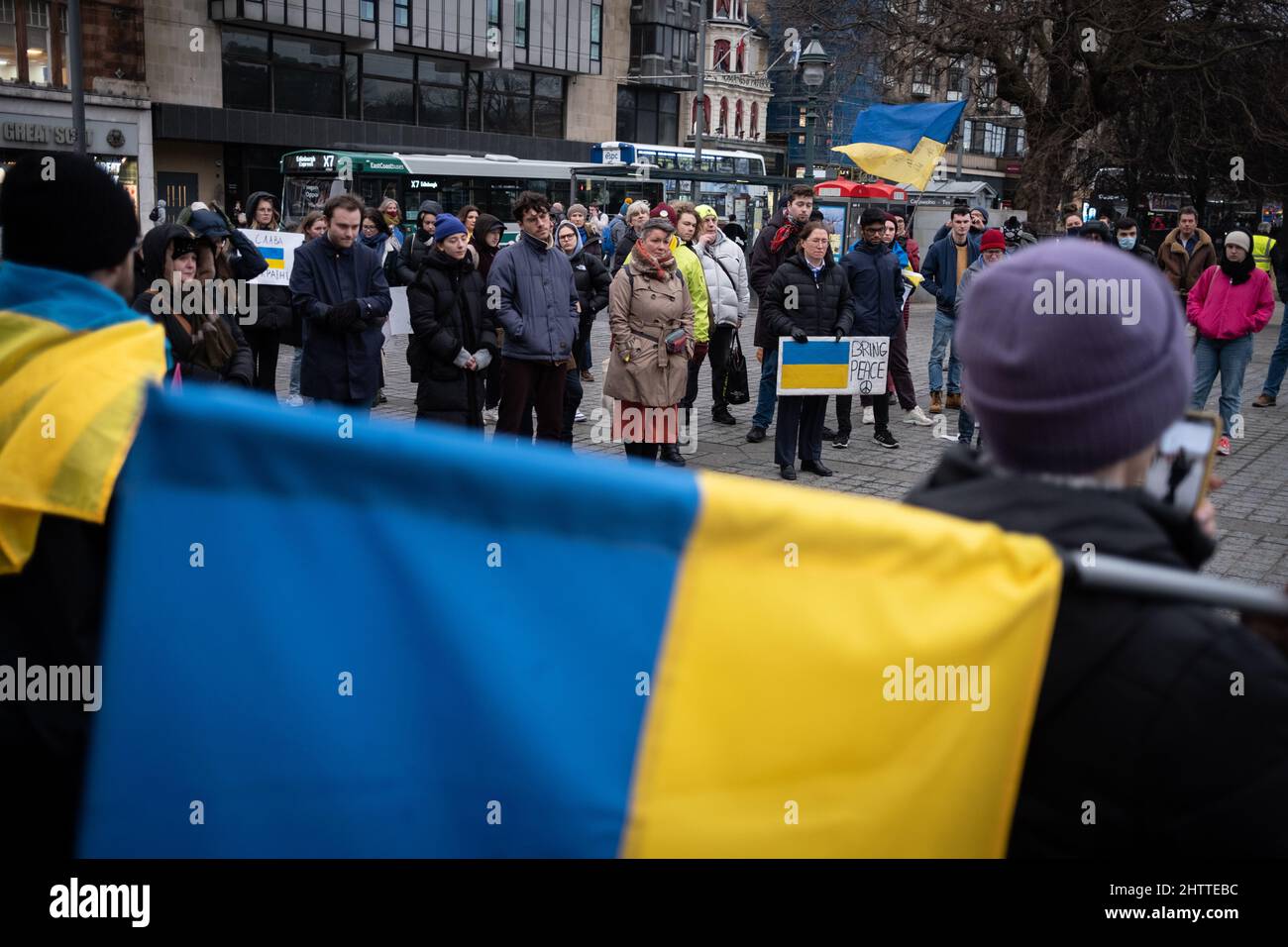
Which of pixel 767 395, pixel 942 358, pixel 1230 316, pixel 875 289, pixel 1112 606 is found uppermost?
pixel 1112 606

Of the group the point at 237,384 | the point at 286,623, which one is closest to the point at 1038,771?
the point at 286,623

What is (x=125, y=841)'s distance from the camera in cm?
153

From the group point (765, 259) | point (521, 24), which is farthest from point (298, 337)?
point (521, 24)

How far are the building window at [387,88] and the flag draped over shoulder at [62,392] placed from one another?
47.1 meters

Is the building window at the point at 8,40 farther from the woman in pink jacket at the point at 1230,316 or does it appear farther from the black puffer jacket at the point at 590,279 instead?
the woman in pink jacket at the point at 1230,316

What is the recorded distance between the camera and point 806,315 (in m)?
10.4

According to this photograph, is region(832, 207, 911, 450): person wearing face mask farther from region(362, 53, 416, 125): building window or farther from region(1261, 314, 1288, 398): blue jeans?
region(362, 53, 416, 125): building window

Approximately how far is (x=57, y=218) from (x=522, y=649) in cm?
151

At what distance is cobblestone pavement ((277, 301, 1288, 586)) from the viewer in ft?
26.4

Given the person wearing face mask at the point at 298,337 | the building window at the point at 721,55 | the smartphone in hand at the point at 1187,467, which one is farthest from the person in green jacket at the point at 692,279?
the building window at the point at 721,55

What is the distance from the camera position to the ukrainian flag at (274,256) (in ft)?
44.4

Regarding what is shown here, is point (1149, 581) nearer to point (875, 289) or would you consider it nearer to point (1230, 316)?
point (875, 289)
